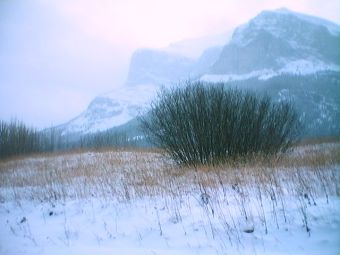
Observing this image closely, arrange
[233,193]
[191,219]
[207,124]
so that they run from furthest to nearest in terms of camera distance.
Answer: [207,124]
[233,193]
[191,219]

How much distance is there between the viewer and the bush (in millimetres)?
12625

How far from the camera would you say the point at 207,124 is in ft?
41.3

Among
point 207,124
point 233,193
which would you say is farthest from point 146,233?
point 207,124

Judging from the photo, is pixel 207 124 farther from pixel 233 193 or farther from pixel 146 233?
pixel 146 233

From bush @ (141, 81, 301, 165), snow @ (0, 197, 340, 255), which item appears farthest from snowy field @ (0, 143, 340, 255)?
bush @ (141, 81, 301, 165)

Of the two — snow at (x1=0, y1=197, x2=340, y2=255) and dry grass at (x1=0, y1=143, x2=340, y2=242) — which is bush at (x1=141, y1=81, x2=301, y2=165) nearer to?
dry grass at (x1=0, y1=143, x2=340, y2=242)

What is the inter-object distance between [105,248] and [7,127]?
48336 mm

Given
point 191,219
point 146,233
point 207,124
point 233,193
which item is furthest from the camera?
point 207,124

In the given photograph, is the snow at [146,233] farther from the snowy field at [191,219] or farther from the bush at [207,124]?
the bush at [207,124]

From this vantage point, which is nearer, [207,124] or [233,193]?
[233,193]

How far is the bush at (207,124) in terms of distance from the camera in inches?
497

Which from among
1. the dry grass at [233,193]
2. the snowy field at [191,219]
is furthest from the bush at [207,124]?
the snowy field at [191,219]

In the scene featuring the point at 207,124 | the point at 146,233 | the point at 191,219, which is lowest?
the point at 146,233

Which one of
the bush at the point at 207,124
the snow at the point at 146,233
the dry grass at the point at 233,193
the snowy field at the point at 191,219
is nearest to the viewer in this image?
the snow at the point at 146,233
